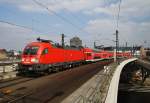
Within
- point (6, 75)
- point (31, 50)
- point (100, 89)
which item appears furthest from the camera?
point (31, 50)

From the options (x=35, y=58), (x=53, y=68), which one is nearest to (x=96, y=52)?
(x=53, y=68)

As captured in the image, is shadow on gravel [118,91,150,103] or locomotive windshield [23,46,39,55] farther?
shadow on gravel [118,91,150,103]

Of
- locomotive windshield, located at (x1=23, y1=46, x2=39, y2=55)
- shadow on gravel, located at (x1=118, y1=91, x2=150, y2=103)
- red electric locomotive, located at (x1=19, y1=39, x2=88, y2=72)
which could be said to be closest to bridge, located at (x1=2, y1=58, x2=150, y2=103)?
shadow on gravel, located at (x1=118, y1=91, x2=150, y2=103)

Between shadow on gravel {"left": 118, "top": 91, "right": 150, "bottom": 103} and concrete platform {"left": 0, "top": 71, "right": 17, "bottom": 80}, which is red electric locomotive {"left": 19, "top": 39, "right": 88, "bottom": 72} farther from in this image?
shadow on gravel {"left": 118, "top": 91, "right": 150, "bottom": 103}

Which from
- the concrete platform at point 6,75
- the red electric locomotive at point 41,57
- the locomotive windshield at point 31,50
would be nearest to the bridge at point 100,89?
the red electric locomotive at point 41,57

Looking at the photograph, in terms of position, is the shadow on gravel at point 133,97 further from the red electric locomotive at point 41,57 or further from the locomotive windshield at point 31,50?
the locomotive windshield at point 31,50

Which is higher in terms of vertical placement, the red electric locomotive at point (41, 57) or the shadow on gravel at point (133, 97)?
the red electric locomotive at point (41, 57)

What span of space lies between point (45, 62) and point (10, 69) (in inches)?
155

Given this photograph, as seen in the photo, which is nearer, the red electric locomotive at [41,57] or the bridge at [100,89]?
the bridge at [100,89]

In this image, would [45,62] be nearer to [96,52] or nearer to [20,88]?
[20,88]

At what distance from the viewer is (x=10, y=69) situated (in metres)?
28.2

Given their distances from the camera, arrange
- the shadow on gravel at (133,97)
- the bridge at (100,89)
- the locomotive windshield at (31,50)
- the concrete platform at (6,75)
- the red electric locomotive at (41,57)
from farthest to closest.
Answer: the shadow on gravel at (133,97) < the locomotive windshield at (31,50) < the red electric locomotive at (41,57) < the concrete platform at (6,75) < the bridge at (100,89)

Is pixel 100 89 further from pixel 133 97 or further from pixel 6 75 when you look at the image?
pixel 133 97

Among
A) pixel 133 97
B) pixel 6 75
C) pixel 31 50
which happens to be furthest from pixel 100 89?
pixel 133 97
